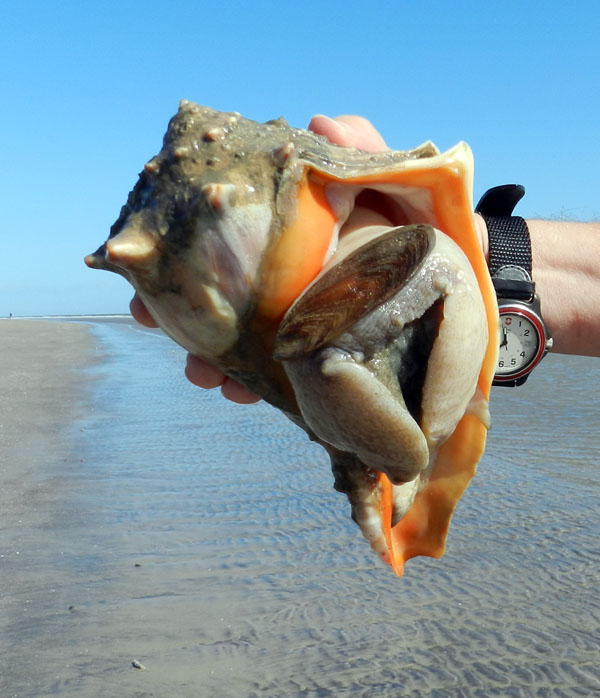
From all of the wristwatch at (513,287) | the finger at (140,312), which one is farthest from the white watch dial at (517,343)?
the finger at (140,312)

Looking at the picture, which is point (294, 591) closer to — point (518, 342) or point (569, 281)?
point (518, 342)

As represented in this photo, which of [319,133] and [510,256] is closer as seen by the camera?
[319,133]

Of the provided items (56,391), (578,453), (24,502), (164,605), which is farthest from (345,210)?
(56,391)

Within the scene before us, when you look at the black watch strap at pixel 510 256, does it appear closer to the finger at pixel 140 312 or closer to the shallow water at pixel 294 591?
the finger at pixel 140 312

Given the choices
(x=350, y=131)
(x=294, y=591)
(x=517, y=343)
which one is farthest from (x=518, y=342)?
(x=294, y=591)

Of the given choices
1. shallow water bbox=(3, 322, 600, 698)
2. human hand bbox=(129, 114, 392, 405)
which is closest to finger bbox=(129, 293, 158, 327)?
human hand bbox=(129, 114, 392, 405)

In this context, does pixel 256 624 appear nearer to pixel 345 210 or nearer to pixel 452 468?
pixel 452 468
